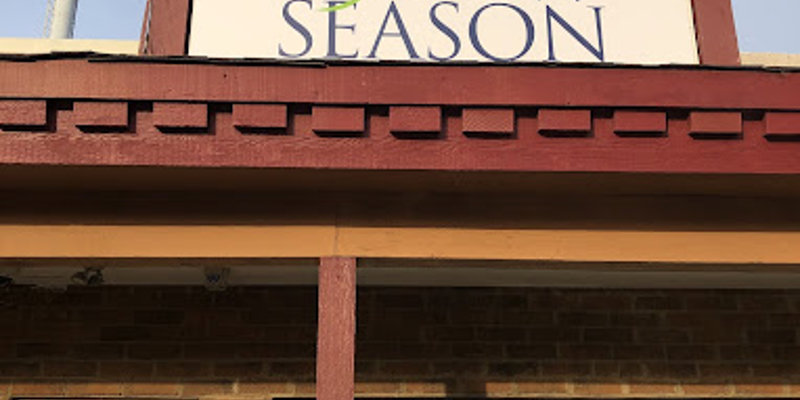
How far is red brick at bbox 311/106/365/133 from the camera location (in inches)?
124

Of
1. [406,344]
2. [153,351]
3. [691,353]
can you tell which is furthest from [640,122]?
[153,351]

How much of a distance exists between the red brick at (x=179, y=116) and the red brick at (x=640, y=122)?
169 cm

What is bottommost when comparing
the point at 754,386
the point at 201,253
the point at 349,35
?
the point at 754,386

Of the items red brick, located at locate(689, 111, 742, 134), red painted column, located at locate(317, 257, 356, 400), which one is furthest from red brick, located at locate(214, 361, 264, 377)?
red brick, located at locate(689, 111, 742, 134)

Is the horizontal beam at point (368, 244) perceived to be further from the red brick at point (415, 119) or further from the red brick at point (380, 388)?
the red brick at point (380, 388)

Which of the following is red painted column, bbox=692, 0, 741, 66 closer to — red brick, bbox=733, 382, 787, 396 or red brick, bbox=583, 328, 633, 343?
red brick, bbox=583, 328, 633, 343

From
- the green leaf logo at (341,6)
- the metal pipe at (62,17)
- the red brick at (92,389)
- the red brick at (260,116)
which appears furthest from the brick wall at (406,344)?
the metal pipe at (62,17)

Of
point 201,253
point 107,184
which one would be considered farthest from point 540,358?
point 107,184

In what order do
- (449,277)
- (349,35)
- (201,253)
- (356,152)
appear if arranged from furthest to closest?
(449,277) → (349,35) → (201,253) → (356,152)

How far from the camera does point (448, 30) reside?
4273mm

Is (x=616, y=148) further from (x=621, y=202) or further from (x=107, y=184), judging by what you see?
(x=107, y=184)

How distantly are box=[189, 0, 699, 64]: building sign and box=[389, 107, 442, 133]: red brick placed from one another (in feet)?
3.18

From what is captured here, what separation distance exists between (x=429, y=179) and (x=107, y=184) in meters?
1.41

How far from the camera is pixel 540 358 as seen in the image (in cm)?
494
